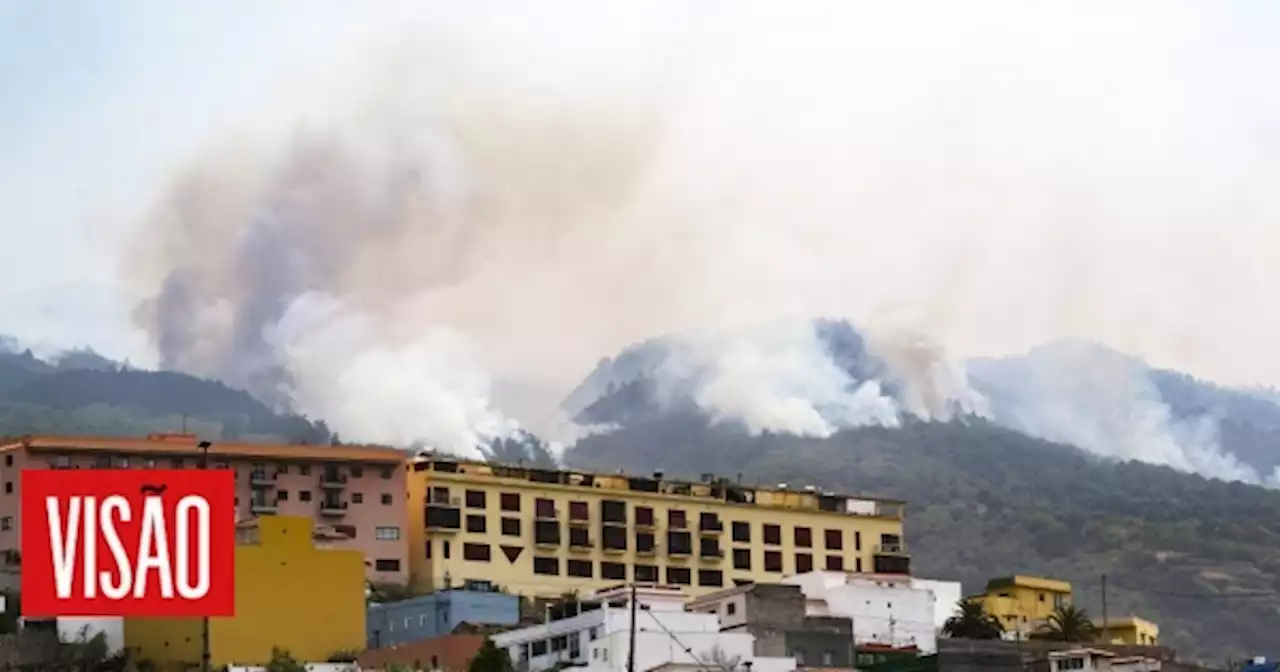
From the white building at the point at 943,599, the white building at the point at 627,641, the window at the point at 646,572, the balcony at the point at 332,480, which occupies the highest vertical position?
the balcony at the point at 332,480

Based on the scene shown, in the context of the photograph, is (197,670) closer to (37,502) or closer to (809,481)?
(37,502)

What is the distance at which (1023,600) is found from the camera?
288 ft

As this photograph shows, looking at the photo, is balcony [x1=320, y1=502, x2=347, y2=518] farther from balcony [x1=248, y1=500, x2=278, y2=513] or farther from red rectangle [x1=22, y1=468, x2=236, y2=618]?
red rectangle [x1=22, y1=468, x2=236, y2=618]

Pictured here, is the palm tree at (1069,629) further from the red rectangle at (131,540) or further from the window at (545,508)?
the red rectangle at (131,540)

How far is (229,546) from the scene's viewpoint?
21.1m

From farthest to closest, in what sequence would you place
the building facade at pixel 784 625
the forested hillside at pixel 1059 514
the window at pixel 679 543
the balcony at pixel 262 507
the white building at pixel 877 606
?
the forested hillside at pixel 1059 514 → the window at pixel 679 543 → the balcony at pixel 262 507 → the white building at pixel 877 606 → the building facade at pixel 784 625

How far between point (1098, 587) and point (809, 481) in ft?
124

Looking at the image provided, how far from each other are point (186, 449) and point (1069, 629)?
31293mm

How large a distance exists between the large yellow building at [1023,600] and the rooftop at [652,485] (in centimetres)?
788

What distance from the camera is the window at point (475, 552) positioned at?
84625 mm

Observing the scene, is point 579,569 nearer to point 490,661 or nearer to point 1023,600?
point 1023,600

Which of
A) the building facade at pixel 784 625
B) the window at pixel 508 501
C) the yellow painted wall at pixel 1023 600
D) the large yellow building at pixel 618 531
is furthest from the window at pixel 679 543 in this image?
the building facade at pixel 784 625

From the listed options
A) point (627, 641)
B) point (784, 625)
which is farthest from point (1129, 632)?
point (627, 641)

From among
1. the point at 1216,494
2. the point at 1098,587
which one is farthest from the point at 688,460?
the point at 1098,587
